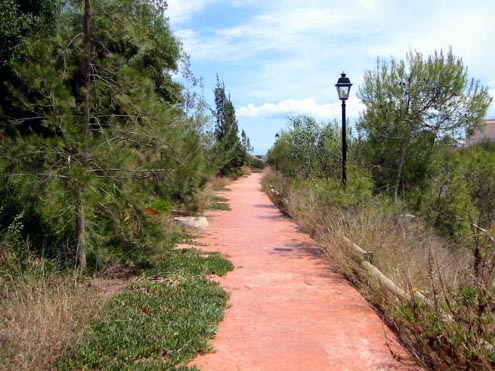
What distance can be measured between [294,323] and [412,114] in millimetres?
8187

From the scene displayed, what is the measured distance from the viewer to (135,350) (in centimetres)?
411

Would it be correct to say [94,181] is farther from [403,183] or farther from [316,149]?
[316,149]

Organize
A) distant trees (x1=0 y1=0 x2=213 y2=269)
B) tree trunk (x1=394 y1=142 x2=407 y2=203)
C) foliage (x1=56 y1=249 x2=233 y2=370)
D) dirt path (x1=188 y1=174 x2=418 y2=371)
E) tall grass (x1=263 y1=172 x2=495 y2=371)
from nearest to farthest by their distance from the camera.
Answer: tall grass (x1=263 y1=172 x2=495 y2=371)
foliage (x1=56 y1=249 x2=233 y2=370)
dirt path (x1=188 y1=174 x2=418 y2=371)
distant trees (x1=0 y1=0 x2=213 y2=269)
tree trunk (x1=394 y1=142 x2=407 y2=203)

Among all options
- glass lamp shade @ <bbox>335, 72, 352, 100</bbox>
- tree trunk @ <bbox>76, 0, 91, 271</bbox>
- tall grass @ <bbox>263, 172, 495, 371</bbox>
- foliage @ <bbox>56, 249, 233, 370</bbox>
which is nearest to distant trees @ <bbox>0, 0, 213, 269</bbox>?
tree trunk @ <bbox>76, 0, 91, 271</bbox>

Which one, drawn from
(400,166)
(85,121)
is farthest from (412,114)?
(85,121)

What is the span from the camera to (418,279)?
→ 18.8 feet

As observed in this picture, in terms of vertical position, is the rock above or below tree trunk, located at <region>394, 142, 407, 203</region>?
below

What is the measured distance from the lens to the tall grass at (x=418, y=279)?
345 cm

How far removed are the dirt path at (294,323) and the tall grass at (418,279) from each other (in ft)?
0.80

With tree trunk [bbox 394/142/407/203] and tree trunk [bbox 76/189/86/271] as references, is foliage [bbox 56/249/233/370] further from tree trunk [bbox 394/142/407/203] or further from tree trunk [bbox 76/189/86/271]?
tree trunk [bbox 394/142/407/203]

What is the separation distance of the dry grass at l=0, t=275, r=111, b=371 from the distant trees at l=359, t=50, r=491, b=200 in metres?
8.88

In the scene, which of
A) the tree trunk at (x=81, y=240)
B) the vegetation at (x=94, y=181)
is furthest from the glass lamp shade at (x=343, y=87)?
the tree trunk at (x=81, y=240)

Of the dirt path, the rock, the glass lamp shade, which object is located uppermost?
the glass lamp shade

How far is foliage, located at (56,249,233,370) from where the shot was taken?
3.93 metres
